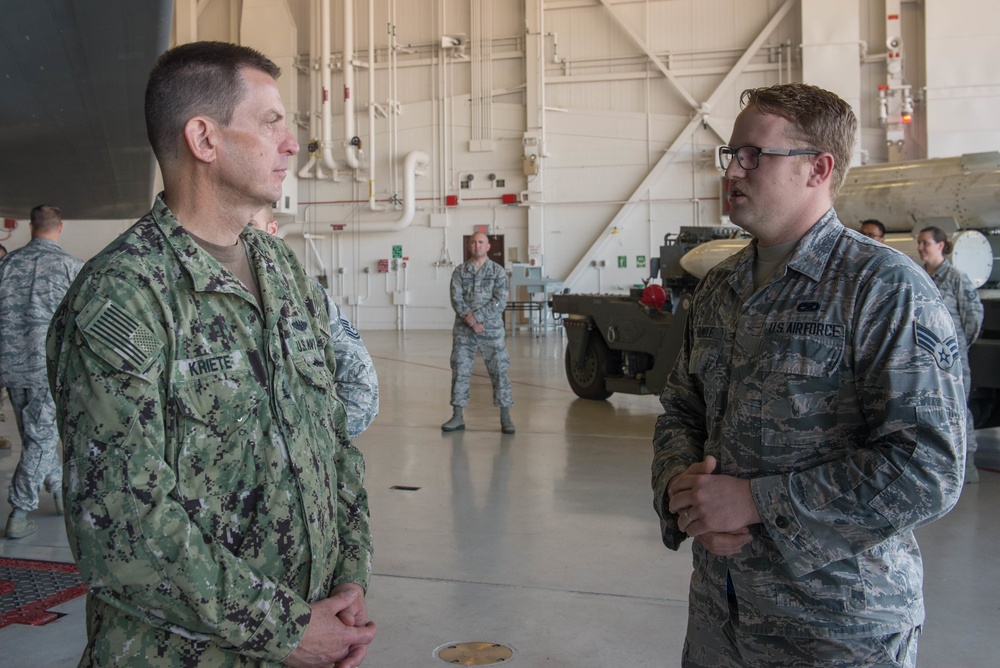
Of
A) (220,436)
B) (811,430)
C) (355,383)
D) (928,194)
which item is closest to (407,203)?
(928,194)

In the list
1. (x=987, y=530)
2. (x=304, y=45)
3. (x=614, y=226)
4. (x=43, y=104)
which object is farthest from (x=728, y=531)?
(x=304, y=45)

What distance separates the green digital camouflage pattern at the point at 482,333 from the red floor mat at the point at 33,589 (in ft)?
13.7

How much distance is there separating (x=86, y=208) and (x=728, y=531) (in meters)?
5.96

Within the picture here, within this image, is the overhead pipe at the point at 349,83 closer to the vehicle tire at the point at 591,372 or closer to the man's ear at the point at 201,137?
the vehicle tire at the point at 591,372

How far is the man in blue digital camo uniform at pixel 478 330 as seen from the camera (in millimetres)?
7973

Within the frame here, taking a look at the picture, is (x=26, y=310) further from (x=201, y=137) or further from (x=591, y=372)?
(x=591, y=372)

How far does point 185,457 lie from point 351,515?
473mm

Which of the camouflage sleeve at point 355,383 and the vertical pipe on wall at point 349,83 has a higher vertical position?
the vertical pipe on wall at point 349,83

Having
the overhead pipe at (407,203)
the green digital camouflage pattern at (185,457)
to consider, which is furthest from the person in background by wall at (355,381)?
the overhead pipe at (407,203)

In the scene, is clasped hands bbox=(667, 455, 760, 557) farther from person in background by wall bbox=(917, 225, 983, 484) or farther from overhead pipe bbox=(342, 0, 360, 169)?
overhead pipe bbox=(342, 0, 360, 169)

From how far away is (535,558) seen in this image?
4.46m

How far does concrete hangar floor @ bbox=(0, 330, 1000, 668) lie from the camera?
3389mm

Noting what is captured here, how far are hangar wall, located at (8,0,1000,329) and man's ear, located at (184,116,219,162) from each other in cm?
1850

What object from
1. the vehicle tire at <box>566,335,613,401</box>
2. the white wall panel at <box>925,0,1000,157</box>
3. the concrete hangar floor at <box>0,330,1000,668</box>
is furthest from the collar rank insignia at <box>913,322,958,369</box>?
the white wall panel at <box>925,0,1000,157</box>
